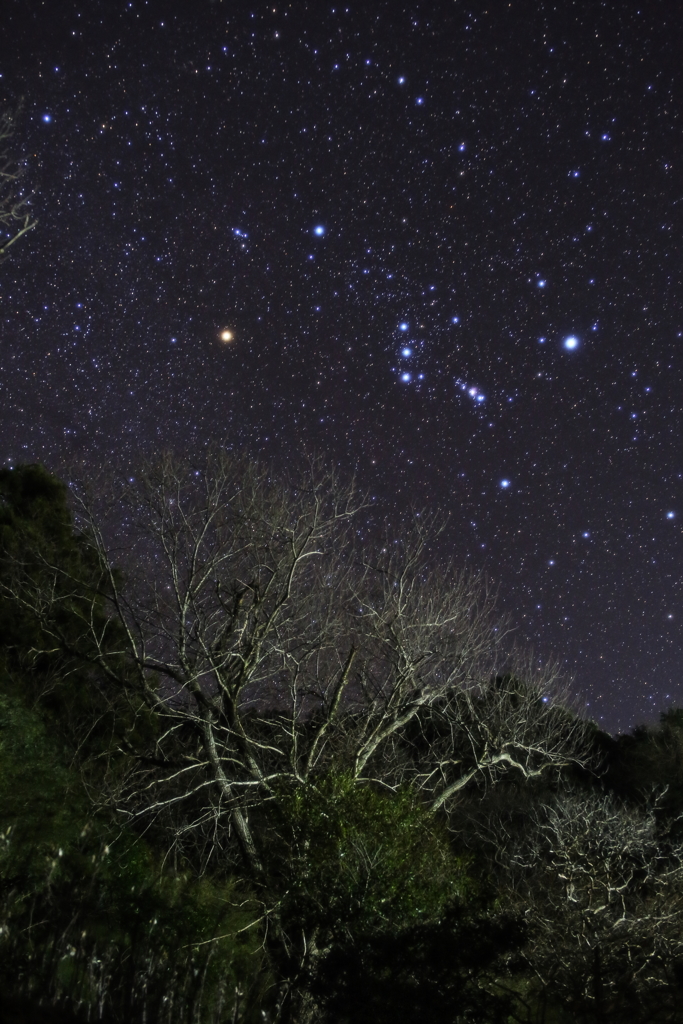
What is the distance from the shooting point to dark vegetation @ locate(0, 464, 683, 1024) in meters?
4.95

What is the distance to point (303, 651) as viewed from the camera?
38.5 feet

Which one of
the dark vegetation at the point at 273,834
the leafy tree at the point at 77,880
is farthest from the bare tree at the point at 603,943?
the leafy tree at the point at 77,880

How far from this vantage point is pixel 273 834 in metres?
9.79

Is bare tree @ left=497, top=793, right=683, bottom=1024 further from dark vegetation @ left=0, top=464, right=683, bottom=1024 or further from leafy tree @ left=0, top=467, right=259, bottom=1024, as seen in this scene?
leafy tree @ left=0, top=467, right=259, bottom=1024

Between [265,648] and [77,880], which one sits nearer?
[77,880]

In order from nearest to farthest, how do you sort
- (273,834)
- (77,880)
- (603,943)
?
(77,880) → (603,943) → (273,834)

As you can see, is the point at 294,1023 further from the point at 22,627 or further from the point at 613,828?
the point at 22,627

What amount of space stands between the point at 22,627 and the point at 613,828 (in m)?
11.7

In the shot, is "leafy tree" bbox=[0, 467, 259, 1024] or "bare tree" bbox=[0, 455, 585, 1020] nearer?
"leafy tree" bbox=[0, 467, 259, 1024]

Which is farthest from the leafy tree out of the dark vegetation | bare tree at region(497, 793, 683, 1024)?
bare tree at region(497, 793, 683, 1024)

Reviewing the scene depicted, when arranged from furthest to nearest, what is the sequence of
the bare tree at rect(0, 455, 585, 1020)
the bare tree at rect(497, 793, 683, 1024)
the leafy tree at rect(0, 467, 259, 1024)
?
the bare tree at rect(0, 455, 585, 1020)
the bare tree at rect(497, 793, 683, 1024)
the leafy tree at rect(0, 467, 259, 1024)

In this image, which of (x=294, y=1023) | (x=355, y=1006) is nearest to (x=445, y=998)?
(x=355, y=1006)

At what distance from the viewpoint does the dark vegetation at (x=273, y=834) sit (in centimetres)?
495

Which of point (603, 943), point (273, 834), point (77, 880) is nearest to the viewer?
point (77, 880)
